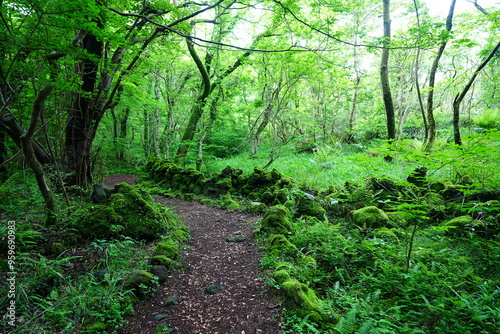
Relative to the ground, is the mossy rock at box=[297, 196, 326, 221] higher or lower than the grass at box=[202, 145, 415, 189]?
lower

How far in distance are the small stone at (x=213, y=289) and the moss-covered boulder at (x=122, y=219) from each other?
1.69 meters

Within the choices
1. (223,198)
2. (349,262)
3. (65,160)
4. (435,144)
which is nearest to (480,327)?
(349,262)

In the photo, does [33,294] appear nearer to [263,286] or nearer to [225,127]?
[263,286]

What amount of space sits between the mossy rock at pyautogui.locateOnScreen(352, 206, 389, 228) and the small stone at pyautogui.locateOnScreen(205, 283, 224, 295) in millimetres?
2971

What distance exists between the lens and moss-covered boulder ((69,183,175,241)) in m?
3.85

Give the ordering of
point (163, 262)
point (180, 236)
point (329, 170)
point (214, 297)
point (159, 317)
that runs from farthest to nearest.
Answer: point (329, 170) → point (180, 236) → point (163, 262) → point (214, 297) → point (159, 317)

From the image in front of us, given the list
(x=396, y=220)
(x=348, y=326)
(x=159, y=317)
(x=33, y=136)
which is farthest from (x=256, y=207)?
(x=33, y=136)

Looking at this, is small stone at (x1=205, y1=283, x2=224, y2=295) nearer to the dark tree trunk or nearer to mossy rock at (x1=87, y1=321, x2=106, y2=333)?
mossy rock at (x1=87, y1=321, x2=106, y2=333)

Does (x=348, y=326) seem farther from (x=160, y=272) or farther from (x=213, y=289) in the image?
(x=160, y=272)

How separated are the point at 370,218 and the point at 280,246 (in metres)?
2.10

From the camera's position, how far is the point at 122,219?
4141mm

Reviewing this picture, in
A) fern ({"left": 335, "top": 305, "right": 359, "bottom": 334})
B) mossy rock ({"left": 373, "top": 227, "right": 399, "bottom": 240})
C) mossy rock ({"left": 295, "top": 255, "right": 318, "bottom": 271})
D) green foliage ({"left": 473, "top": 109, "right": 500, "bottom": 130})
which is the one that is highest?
green foliage ({"left": 473, "top": 109, "right": 500, "bottom": 130})

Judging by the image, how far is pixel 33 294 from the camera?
8.19 ft

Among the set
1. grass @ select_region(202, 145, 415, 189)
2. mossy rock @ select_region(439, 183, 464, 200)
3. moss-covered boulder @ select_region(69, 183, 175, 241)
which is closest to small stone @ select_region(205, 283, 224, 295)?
moss-covered boulder @ select_region(69, 183, 175, 241)
